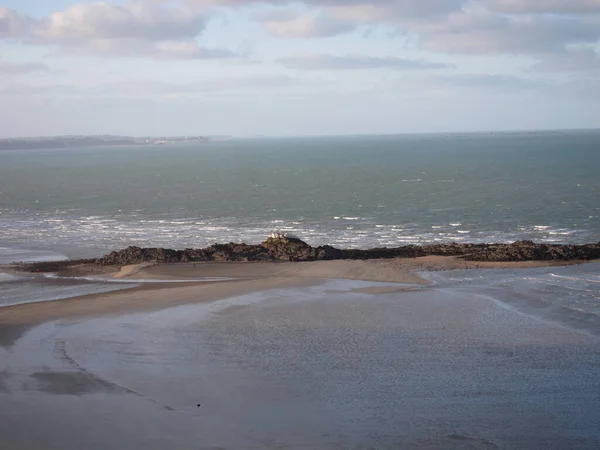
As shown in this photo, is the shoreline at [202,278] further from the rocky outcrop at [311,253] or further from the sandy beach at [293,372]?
the rocky outcrop at [311,253]

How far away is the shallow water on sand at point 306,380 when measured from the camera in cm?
1119

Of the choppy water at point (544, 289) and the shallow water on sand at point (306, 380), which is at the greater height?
the choppy water at point (544, 289)

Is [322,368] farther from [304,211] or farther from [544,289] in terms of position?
[304,211]

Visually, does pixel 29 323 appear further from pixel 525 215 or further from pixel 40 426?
pixel 525 215

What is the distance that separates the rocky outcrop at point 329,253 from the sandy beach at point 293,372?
4.65m

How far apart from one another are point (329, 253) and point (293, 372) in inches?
501

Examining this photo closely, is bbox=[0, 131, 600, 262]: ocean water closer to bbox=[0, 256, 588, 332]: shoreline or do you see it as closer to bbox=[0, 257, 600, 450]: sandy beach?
bbox=[0, 256, 588, 332]: shoreline

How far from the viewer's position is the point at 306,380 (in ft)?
44.7

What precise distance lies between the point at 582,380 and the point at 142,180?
69234mm

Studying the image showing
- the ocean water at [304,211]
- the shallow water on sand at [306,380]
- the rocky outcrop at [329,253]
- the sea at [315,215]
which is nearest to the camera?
the shallow water on sand at [306,380]

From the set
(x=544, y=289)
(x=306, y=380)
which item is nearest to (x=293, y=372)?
(x=306, y=380)

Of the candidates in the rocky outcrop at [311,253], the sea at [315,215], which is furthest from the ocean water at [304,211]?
the rocky outcrop at [311,253]

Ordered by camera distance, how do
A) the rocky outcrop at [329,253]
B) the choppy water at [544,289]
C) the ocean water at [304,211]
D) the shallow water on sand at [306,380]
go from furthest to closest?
1. the ocean water at [304,211]
2. the rocky outcrop at [329,253]
3. the choppy water at [544,289]
4. the shallow water on sand at [306,380]

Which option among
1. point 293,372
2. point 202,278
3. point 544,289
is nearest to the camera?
point 293,372
